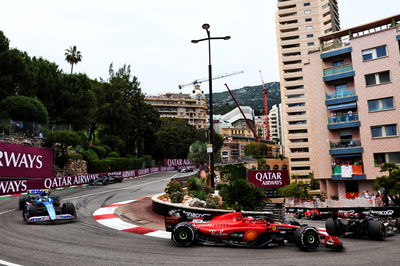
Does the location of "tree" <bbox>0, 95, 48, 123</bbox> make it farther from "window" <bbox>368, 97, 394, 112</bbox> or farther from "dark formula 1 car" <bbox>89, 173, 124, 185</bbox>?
"window" <bbox>368, 97, 394, 112</bbox>

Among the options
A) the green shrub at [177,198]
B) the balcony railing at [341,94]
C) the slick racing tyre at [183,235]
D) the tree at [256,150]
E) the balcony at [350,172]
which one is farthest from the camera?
the tree at [256,150]

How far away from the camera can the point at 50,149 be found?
2977cm

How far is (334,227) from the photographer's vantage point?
891 centimetres

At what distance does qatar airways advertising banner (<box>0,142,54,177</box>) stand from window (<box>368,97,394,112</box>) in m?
34.9

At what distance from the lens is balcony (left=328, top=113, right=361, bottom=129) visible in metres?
29.5

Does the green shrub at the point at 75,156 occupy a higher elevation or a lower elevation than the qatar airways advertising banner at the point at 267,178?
higher

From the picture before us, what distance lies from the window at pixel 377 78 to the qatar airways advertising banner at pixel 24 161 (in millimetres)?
35391

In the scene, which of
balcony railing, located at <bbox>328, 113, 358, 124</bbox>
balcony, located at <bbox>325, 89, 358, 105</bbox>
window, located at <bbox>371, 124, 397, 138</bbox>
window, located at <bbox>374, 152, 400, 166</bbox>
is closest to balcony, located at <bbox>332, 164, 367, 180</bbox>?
window, located at <bbox>374, 152, 400, 166</bbox>

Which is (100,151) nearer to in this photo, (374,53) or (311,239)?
(374,53)

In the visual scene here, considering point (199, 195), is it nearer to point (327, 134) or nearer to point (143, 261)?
point (143, 261)

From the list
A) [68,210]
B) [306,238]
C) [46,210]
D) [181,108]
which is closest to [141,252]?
[306,238]

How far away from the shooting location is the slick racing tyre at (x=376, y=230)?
883cm

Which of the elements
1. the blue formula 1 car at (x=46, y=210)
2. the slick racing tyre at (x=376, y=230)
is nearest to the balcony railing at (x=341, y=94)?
the slick racing tyre at (x=376, y=230)

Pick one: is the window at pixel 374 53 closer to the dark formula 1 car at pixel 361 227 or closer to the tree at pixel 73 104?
the dark formula 1 car at pixel 361 227
